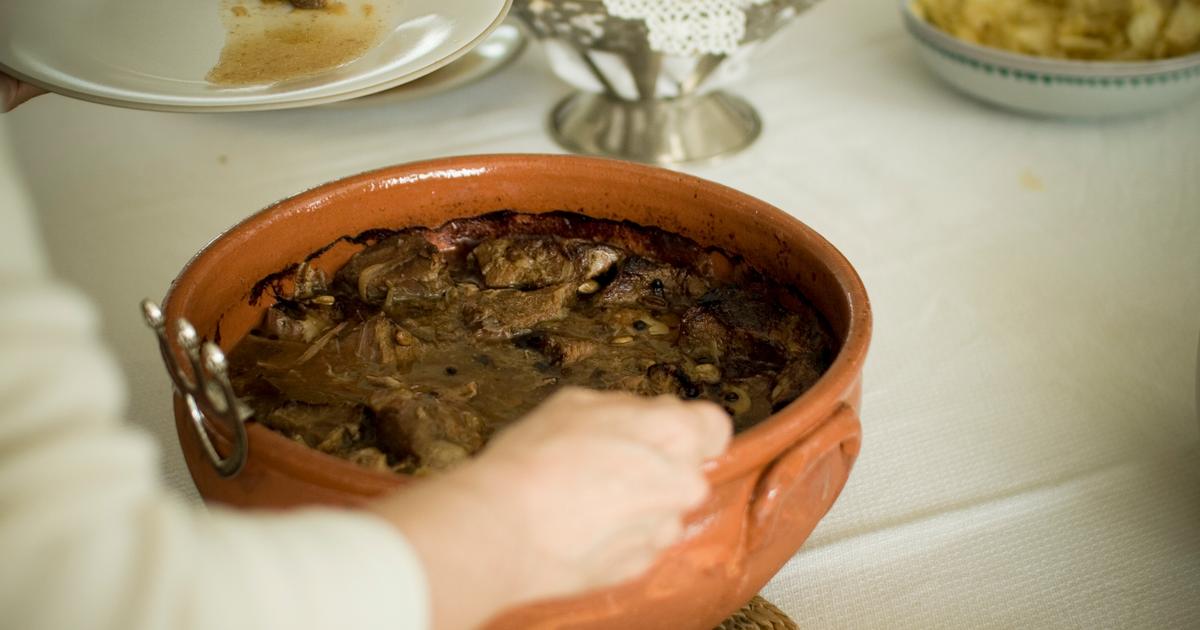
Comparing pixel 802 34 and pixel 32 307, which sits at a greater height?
pixel 32 307

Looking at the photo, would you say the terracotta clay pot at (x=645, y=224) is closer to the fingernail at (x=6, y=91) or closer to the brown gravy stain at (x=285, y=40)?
the brown gravy stain at (x=285, y=40)

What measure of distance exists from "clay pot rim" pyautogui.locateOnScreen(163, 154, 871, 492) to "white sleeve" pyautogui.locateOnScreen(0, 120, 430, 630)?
0.39 ft

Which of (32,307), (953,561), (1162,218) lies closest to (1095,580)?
(953,561)

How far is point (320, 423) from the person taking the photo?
779 millimetres

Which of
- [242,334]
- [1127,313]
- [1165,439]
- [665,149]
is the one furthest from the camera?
[665,149]

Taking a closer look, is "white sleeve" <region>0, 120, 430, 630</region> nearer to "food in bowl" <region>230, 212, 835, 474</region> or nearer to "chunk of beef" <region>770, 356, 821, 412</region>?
"food in bowl" <region>230, 212, 835, 474</region>

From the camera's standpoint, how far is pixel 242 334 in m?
0.89

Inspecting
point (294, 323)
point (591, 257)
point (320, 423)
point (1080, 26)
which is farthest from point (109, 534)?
point (1080, 26)

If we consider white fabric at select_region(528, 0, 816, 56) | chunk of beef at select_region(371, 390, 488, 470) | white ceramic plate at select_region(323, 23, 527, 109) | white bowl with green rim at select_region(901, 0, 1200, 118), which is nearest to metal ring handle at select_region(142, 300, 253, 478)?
chunk of beef at select_region(371, 390, 488, 470)

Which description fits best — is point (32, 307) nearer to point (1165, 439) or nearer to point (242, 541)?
point (242, 541)

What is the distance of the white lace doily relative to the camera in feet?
4.59

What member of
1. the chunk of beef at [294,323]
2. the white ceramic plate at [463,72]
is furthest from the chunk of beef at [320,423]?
the white ceramic plate at [463,72]

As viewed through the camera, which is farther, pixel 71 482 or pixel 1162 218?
pixel 1162 218

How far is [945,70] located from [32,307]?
1517 millimetres
